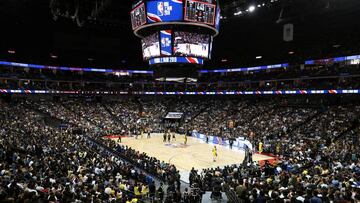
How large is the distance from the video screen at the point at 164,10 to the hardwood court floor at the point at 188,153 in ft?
37.7

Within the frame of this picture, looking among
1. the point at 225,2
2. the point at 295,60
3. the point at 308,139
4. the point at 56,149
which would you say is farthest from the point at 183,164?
the point at 295,60

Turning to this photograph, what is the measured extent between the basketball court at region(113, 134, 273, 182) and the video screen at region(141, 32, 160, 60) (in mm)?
9201

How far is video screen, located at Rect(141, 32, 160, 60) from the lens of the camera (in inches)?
776

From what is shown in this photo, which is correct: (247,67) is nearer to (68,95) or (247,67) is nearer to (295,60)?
(295,60)

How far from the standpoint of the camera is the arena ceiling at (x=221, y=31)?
21.7 meters

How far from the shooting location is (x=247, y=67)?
163 feet

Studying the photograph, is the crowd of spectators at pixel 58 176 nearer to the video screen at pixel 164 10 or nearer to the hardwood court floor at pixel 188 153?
the hardwood court floor at pixel 188 153

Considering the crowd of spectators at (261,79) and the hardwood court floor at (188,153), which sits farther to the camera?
the crowd of spectators at (261,79)

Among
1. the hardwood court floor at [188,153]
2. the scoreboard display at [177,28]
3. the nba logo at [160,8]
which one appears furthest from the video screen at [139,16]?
the hardwood court floor at [188,153]

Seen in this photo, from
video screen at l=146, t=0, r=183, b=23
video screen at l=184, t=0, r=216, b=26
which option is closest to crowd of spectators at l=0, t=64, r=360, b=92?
video screen at l=184, t=0, r=216, b=26

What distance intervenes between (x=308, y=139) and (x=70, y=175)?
21.5 meters

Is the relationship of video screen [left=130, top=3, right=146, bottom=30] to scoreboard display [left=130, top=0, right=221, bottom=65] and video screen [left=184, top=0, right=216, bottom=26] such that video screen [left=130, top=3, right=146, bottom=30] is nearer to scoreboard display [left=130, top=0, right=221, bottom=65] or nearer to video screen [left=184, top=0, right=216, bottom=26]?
scoreboard display [left=130, top=0, right=221, bottom=65]

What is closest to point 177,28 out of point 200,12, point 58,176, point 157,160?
point 200,12

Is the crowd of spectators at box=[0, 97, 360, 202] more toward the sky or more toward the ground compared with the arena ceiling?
more toward the ground
